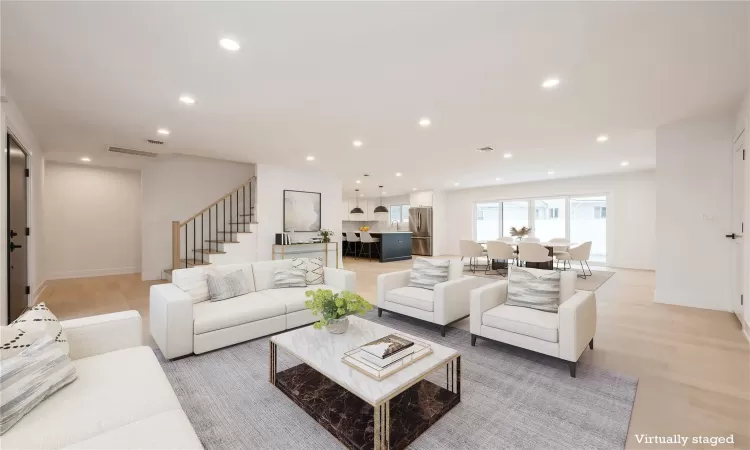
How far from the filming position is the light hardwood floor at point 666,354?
1.96 m

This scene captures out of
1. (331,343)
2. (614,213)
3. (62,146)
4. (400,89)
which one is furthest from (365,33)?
(614,213)

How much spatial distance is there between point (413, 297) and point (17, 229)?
16.1 feet

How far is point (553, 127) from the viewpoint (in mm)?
4352

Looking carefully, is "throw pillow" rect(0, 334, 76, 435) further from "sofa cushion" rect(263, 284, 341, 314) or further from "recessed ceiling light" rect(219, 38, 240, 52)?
"recessed ceiling light" rect(219, 38, 240, 52)

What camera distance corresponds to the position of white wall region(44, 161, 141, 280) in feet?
21.8

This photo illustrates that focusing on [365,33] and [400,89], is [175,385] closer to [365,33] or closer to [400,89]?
[365,33]

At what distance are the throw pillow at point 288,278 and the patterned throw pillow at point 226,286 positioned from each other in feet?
1.23

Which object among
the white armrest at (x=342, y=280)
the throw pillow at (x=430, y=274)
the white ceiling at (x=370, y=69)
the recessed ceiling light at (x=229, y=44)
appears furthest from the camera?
the white armrest at (x=342, y=280)

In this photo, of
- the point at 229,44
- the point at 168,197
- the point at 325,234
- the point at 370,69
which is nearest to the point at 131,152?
the point at 168,197

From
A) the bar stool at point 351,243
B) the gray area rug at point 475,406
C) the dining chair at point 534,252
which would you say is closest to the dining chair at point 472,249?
the dining chair at point 534,252

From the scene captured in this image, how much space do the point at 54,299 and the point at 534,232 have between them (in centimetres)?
1126

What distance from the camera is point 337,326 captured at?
237 centimetres

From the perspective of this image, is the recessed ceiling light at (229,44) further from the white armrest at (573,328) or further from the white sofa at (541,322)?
the white armrest at (573,328)

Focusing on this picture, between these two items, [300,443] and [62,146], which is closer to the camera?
[300,443]
